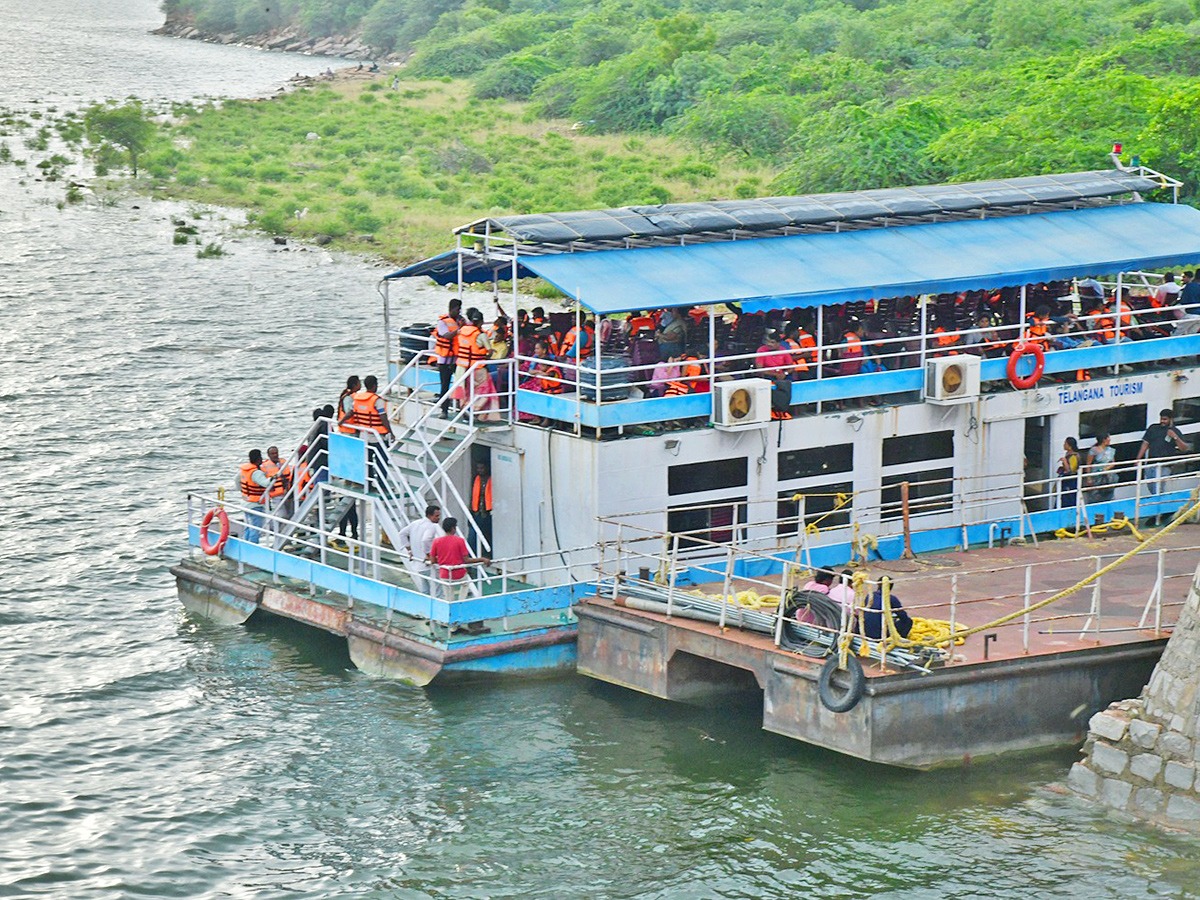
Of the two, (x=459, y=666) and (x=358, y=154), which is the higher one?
(x=358, y=154)

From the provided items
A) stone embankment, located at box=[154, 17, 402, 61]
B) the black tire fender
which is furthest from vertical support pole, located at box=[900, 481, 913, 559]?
stone embankment, located at box=[154, 17, 402, 61]

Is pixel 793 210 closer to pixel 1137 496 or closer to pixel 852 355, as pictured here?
pixel 852 355

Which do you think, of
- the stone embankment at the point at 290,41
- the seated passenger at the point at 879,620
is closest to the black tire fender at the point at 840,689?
the seated passenger at the point at 879,620

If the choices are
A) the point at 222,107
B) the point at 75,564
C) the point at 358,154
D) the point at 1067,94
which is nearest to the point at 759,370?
the point at 75,564

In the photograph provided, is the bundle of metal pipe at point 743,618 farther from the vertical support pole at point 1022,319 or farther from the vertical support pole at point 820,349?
the vertical support pole at point 1022,319

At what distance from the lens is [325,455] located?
27.5 metres

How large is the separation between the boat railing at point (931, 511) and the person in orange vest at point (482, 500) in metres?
2.11

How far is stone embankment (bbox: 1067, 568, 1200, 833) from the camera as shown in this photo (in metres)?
20.1

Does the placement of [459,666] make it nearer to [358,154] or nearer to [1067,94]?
[1067,94]

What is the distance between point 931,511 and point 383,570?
7813 mm

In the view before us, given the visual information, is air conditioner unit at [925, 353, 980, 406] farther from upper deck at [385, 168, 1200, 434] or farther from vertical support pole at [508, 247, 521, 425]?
vertical support pole at [508, 247, 521, 425]

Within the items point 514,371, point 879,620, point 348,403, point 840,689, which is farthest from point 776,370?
point 840,689

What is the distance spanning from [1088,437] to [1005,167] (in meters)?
22.1

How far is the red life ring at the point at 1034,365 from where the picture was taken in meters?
28.0
